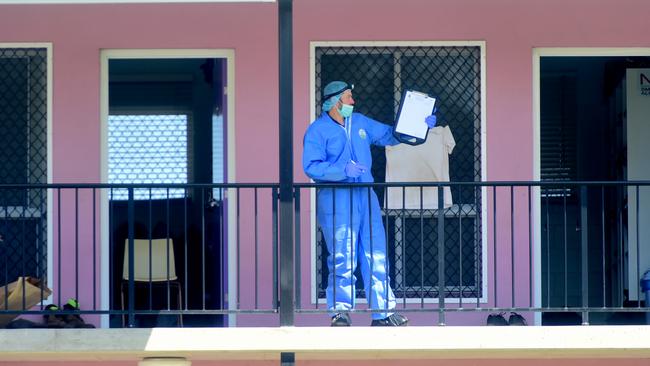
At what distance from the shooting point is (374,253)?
9266mm

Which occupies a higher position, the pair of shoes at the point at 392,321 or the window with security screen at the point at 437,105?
the window with security screen at the point at 437,105

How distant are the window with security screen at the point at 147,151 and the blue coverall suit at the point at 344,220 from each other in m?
3.03

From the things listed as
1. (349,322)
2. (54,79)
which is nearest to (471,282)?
(349,322)

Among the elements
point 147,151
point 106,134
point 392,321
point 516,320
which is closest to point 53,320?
point 106,134

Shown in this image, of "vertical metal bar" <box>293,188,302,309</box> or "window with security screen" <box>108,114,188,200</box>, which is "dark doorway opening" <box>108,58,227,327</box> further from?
"vertical metal bar" <box>293,188,302,309</box>

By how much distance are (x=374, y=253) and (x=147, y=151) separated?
3567mm

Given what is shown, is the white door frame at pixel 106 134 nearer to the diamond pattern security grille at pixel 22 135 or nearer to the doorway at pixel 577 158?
the diamond pattern security grille at pixel 22 135

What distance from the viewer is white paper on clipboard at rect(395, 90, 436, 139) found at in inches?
373

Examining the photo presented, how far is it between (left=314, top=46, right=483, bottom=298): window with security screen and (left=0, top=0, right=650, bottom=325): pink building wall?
13 cm

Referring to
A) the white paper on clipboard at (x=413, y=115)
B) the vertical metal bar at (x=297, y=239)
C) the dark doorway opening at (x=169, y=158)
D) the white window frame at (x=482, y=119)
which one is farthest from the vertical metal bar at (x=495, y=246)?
the dark doorway opening at (x=169, y=158)

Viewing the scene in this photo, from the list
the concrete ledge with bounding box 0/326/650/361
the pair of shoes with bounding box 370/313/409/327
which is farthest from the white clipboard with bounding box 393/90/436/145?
the concrete ledge with bounding box 0/326/650/361

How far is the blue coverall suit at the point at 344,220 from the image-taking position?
9188mm
